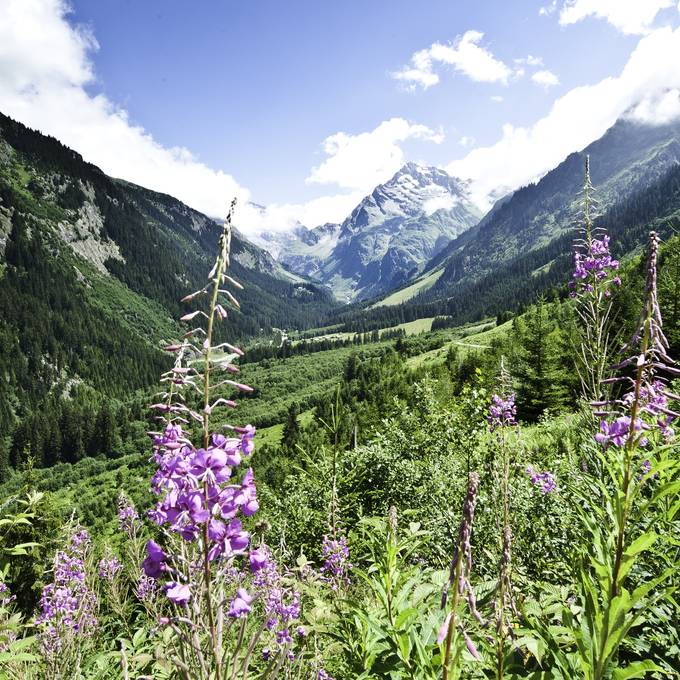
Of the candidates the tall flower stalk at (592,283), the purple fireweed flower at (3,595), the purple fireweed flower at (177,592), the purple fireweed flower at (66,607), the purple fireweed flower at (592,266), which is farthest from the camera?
the purple fireweed flower at (592,266)

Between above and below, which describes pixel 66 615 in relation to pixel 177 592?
below

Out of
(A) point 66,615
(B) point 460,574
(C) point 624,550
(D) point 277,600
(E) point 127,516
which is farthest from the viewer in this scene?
(E) point 127,516

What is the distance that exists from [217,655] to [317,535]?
1172 centimetres

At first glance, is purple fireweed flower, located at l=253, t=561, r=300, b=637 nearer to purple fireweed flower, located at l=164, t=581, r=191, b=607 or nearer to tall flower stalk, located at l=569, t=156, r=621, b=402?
purple fireweed flower, located at l=164, t=581, r=191, b=607

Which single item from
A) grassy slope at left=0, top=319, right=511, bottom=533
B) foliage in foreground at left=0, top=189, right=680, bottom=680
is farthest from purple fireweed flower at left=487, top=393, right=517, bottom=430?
grassy slope at left=0, top=319, right=511, bottom=533

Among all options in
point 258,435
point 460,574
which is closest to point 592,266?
point 460,574

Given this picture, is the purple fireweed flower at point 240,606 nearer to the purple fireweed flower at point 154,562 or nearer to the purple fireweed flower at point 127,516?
the purple fireweed flower at point 154,562

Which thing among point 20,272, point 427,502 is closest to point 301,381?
point 20,272

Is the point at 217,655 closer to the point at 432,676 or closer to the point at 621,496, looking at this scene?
the point at 432,676

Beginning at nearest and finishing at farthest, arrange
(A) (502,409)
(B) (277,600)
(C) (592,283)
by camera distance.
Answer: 1. (B) (277,600)
2. (C) (592,283)
3. (A) (502,409)

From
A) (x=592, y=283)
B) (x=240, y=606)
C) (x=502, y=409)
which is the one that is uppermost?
(x=592, y=283)

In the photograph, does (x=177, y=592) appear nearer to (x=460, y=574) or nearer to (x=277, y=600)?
(x=460, y=574)

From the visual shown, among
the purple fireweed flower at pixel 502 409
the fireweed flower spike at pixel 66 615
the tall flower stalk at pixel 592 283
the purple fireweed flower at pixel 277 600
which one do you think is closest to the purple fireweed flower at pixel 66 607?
the fireweed flower spike at pixel 66 615

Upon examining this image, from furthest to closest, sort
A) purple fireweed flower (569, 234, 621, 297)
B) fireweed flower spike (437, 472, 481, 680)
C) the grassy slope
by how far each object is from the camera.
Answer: the grassy slope < purple fireweed flower (569, 234, 621, 297) < fireweed flower spike (437, 472, 481, 680)
